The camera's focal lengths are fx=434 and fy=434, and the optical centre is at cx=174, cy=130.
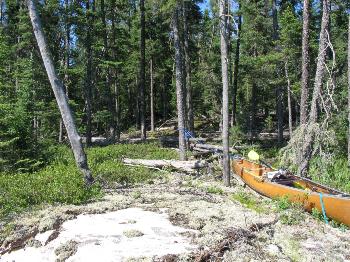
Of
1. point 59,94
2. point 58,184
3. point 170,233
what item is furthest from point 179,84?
point 170,233

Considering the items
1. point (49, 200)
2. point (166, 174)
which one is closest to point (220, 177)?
point (166, 174)

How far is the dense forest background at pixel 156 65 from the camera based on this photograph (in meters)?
16.4

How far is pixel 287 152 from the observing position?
16797 millimetres

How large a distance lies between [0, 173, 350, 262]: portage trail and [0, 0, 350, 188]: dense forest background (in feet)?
15.6

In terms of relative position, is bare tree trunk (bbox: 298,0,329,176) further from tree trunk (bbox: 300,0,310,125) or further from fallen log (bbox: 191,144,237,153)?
fallen log (bbox: 191,144,237,153)

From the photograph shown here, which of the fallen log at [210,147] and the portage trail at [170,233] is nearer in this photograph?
the portage trail at [170,233]

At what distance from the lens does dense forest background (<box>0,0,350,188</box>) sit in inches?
647

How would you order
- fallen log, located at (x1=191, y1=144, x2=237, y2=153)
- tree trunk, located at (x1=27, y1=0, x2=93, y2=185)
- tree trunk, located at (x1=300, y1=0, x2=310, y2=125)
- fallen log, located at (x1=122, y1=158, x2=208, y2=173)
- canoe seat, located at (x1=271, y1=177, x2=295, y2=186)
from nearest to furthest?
canoe seat, located at (x1=271, y1=177, x2=295, y2=186) < tree trunk, located at (x1=27, y1=0, x2=93, y2=185) < tree trunk, located at (x1=300, y1=0, x2=310, y2=125) < fallen log, located at (x1=122, y1=158, x2=208, y2=173) < fallen log, located at (x1=191, y1=144, x2=237, y2=153)

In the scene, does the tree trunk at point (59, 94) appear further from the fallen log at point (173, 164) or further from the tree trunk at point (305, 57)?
the tree trunk at point (305, 57)

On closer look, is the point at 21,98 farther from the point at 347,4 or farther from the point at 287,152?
the point at 347,4

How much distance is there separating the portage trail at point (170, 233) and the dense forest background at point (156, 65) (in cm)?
476

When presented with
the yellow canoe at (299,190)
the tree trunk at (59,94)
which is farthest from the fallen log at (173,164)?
the tree trunk at (59,94)

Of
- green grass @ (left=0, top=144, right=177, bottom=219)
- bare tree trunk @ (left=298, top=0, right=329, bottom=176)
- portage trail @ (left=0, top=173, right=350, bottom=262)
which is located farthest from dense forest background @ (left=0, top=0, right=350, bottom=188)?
portage trail @ (left=0, top=173, right=350, bottom=262)

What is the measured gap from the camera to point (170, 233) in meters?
9.05
